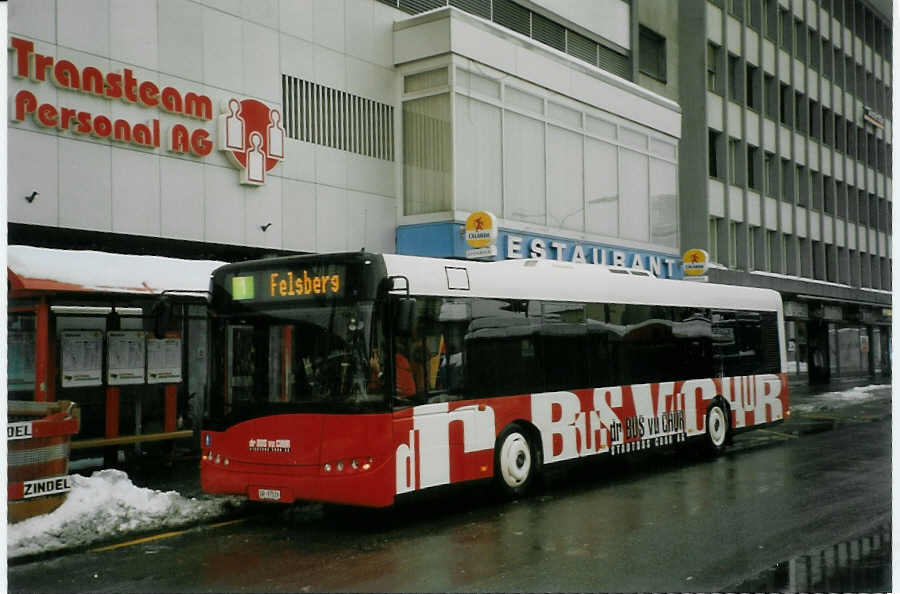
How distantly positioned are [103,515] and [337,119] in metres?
10.6

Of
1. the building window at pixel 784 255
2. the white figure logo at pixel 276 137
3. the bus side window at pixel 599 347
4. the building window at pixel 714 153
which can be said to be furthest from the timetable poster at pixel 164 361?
the building window at pixel 784 255

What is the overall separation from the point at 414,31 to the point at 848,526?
13399 millimetres

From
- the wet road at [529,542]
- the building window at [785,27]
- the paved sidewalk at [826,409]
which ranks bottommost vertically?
the paved sidewalk at [826,409]

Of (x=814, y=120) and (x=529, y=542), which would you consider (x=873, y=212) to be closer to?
(x=814, y=120)

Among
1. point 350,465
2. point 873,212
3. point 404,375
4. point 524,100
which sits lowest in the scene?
point 350,465

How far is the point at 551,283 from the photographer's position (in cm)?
1209

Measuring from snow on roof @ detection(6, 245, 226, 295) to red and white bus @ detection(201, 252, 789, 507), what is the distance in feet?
8.57

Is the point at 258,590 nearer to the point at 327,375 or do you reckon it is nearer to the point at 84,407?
the point at 327,375

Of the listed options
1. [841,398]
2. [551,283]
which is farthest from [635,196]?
[551,283]

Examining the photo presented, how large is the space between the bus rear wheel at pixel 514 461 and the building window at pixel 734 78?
24438 millimetres

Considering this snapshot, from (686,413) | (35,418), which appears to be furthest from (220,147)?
(686,413)

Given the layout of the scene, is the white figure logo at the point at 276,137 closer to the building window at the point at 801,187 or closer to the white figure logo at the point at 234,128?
the white figure logo at the point at 234,128

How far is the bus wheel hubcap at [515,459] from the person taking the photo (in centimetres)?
1091

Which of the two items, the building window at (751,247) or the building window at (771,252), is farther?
the building window at (771,252)
